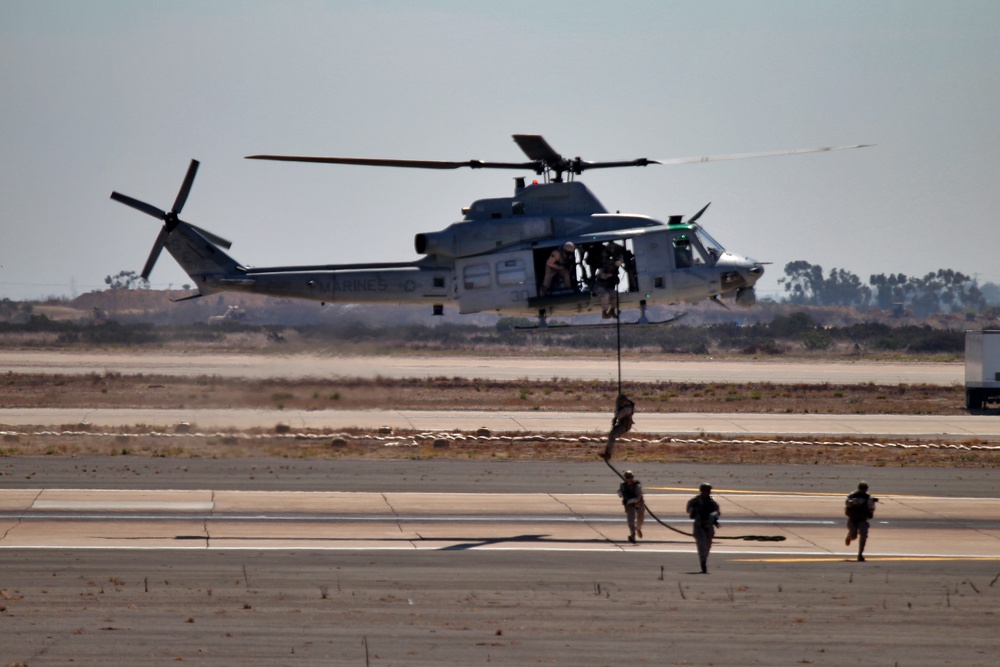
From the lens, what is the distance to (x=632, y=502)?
2198cm

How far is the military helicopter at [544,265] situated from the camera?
82.4 feet

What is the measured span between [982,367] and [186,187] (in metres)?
37.8

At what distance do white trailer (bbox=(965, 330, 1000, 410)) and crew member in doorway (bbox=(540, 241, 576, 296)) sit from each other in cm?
3219

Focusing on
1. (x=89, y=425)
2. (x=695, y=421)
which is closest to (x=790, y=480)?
(x=695, y=421)

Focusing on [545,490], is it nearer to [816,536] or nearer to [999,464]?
[816,536]

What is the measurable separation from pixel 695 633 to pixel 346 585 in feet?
19.1

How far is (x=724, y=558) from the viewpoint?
21562 mm

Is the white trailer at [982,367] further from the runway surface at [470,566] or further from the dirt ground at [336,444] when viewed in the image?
the runway surface at [470,566]

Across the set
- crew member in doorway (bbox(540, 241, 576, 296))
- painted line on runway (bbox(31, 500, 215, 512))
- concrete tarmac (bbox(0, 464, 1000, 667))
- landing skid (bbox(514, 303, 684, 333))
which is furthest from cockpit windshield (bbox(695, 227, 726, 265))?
painted line on runway (bbox(31, 500, 215, 512))

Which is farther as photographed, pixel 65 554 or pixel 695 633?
A: pixel 65 554

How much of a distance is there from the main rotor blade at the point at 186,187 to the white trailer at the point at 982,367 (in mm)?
36716

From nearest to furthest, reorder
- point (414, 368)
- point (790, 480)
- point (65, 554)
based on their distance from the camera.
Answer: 1. point (65, 554)
2. point (790, 480)
3. point (414, 368)

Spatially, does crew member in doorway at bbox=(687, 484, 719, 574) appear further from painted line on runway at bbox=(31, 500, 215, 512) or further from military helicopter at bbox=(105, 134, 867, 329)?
painted line on runway at bbox=(31, 500, 215, 512)

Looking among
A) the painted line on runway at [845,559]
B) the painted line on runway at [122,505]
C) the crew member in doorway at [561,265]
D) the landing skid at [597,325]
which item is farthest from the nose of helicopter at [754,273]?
the painted line on runway at [122,505]
